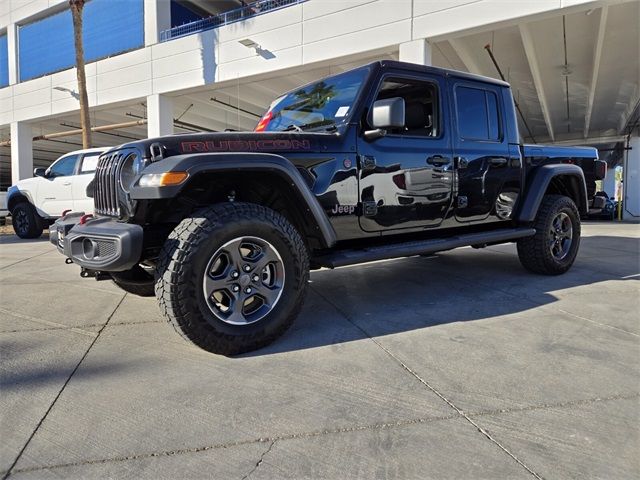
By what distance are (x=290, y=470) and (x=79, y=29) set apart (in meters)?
16.2

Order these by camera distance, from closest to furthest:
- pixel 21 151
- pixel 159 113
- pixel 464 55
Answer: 1. pixel 464 55
2. pixel 159 113
3. pixel 21 151

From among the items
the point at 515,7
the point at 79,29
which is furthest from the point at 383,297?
the point at 79,29

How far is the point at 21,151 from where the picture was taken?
18781 mm

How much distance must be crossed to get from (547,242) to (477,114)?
160cm

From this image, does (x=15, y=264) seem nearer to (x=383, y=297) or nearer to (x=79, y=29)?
(x=383, y=297)

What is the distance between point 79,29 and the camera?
45.6 feet

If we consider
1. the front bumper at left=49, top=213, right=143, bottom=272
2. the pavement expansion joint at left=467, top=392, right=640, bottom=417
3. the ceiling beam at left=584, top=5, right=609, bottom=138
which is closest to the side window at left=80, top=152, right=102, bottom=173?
the front bumper at left=49, top=213, right=143, bottom=272

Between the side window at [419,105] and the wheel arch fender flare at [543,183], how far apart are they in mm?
1442

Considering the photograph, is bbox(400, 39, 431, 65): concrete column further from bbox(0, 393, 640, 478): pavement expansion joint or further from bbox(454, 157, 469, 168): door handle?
bbox(0, 393, 640, 478): pavement expansion joint

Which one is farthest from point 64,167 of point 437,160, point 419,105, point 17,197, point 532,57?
point 532,57

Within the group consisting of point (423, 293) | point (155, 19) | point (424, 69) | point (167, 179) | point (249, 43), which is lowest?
point (423, 293)

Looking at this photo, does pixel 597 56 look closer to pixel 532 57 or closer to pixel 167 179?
pixel 532 57

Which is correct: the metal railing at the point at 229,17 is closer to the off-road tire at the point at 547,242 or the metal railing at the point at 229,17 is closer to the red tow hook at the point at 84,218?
the off-road tire at the point at 547,242

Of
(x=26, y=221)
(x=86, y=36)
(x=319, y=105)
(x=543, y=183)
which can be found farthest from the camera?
(x=86, y=36)
